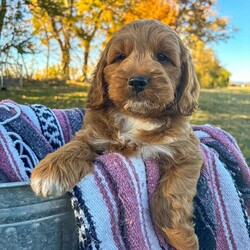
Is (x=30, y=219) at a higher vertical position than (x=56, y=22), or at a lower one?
lower

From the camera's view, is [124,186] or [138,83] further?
[138,83]

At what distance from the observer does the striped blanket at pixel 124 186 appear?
2006 millimetres

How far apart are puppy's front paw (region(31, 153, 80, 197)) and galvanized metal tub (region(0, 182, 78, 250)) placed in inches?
1.5

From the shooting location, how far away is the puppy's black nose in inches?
87.0

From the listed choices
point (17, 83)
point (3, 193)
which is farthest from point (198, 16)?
point (3, 193)

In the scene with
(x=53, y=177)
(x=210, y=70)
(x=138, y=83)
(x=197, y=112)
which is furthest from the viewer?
(x=210, y=70)

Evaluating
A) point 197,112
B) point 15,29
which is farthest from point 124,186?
point 197,112

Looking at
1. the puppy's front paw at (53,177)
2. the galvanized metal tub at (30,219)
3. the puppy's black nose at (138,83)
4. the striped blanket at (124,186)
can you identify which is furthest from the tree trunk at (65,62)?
the galvanized metal tub at (30,219)

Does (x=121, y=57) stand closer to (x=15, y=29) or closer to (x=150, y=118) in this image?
(x=150, y=118)

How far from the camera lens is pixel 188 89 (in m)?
2.57

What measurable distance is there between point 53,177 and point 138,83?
65 cm

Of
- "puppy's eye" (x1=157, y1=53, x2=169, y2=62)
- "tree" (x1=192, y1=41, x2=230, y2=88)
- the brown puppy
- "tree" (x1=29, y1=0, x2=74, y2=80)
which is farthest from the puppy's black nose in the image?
"tree" (x1=192, y1=41, x2=230, y2=88)

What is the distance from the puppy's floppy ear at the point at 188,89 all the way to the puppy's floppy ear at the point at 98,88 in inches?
17.8

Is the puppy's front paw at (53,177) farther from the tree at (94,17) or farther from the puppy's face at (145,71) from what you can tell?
the tree at (94,17)
